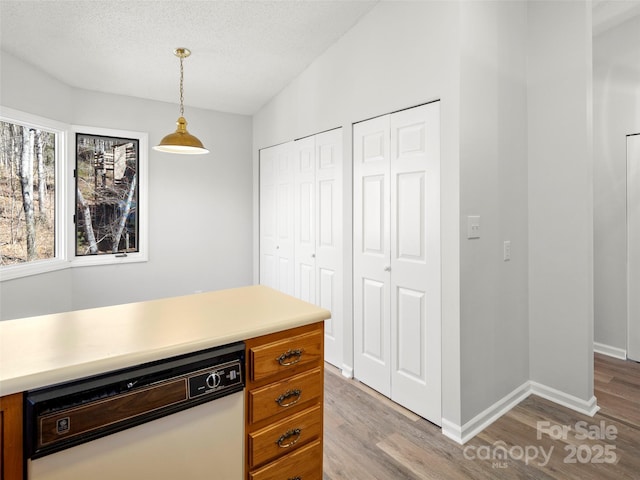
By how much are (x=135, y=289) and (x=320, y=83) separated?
10.1ft

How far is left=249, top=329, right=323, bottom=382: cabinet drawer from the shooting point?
128 centimetres

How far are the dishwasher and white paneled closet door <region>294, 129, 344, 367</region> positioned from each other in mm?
1874

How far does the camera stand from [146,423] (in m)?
1.07

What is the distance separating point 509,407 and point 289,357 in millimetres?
1939

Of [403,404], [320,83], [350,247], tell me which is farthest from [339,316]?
[320,83]

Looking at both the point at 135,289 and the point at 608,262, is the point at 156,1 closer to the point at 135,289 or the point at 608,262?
the point at 135,289

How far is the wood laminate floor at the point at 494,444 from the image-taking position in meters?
1.83

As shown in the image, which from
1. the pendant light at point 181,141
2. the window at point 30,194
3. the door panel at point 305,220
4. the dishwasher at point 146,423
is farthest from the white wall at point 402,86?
the window at point 30,194

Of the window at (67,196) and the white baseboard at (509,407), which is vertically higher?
the window at (67,196)

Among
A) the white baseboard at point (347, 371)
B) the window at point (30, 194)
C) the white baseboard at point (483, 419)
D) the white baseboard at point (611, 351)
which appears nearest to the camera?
the white baseboard at point (483, 419)

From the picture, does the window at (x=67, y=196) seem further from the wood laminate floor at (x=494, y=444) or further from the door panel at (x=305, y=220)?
the wood laminate floor at (x=494, y=444)

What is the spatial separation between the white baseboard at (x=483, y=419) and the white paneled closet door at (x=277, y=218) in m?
2.06

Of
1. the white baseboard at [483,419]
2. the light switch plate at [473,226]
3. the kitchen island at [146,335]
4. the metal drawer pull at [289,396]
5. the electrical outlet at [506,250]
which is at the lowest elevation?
the white baseboard at [483,419]

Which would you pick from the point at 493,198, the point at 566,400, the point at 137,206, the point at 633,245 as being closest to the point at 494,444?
the point at 566,400
